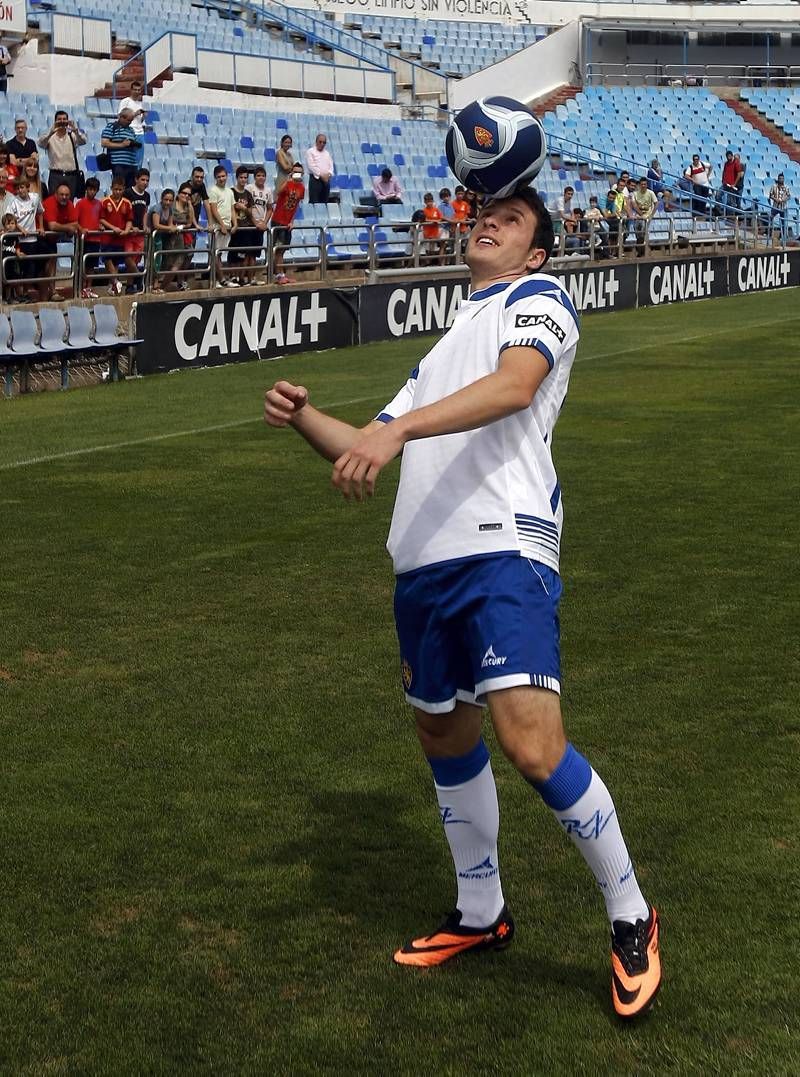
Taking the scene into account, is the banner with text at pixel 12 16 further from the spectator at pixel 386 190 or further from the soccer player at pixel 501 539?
the soccer player at pixel 501 539

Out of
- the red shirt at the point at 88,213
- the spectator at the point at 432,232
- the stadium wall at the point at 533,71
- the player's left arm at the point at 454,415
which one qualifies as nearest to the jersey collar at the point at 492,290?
the player's left arm at the point at 454,415

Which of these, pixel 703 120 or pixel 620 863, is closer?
pixel 620 863

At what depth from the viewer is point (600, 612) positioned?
7.30m

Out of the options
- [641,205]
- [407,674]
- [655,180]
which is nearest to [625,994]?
[407,674]

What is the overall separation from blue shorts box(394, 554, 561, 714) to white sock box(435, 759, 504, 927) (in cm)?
31

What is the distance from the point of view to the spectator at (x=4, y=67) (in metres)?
26.3

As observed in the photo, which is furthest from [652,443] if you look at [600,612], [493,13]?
[493,13]

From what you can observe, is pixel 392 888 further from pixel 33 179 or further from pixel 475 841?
pixel 33 179

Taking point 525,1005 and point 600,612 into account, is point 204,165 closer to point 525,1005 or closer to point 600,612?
point 600,612

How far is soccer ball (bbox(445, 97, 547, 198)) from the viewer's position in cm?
352

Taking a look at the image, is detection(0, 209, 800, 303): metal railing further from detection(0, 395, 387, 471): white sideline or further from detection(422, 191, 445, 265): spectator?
detection(0, 395, 387, 471): white sideline

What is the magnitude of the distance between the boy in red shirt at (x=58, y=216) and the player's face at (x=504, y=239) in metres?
14.0

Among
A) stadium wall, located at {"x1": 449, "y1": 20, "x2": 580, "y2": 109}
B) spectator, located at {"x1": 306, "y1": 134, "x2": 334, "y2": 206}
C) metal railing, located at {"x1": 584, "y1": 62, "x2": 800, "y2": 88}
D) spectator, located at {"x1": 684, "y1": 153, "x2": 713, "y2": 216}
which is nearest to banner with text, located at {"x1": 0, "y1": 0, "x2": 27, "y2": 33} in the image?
spectator, located at {"x1": 306, "y1": 134, "x2": 334, "y2": 206}

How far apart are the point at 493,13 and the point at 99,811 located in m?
46.6
